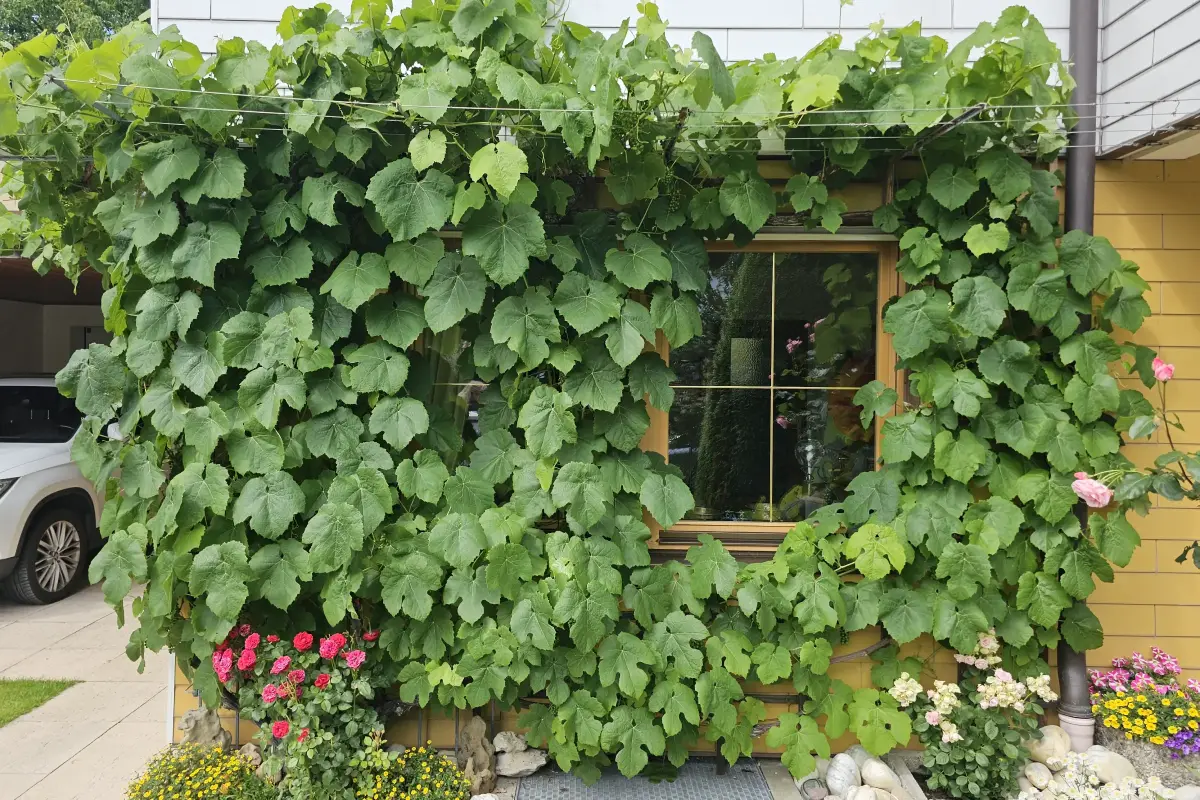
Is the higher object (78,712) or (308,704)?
(308,704)

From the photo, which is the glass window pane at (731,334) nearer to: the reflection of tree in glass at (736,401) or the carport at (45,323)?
the reflection of tree in glass at (736,401)

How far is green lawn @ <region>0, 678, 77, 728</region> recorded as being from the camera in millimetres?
3428

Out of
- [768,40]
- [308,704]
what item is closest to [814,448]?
[768,40]

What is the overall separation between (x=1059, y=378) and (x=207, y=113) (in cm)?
309

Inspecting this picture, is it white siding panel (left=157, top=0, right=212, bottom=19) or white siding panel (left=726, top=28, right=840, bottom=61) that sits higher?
white siding panel (left=157, top=0, right=212, bottom=19)

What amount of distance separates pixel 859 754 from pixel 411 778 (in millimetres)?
→ 1645

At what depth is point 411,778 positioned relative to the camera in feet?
8.66

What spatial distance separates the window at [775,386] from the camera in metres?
3.08

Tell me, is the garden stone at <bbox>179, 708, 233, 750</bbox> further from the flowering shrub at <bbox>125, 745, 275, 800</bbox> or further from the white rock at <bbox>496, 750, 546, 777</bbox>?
the white rock at <bbox>496, 750, 546, 777</bbox>

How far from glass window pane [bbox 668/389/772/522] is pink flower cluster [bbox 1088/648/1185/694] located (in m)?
1.39

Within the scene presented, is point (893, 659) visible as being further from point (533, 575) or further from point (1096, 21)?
point (1096, 21)

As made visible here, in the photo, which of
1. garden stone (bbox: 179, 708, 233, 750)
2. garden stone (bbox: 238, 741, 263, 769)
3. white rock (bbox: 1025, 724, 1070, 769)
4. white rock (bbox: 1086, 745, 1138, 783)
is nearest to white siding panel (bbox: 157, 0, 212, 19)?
garden stone (bbox: 179, 708, 233, 750)

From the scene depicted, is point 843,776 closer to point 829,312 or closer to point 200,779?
point 829,312

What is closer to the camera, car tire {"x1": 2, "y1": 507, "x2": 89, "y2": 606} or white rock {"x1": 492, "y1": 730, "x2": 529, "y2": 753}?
white rock {"x1": 492, "y1": 730, "x2": 529, "y2": 753}
